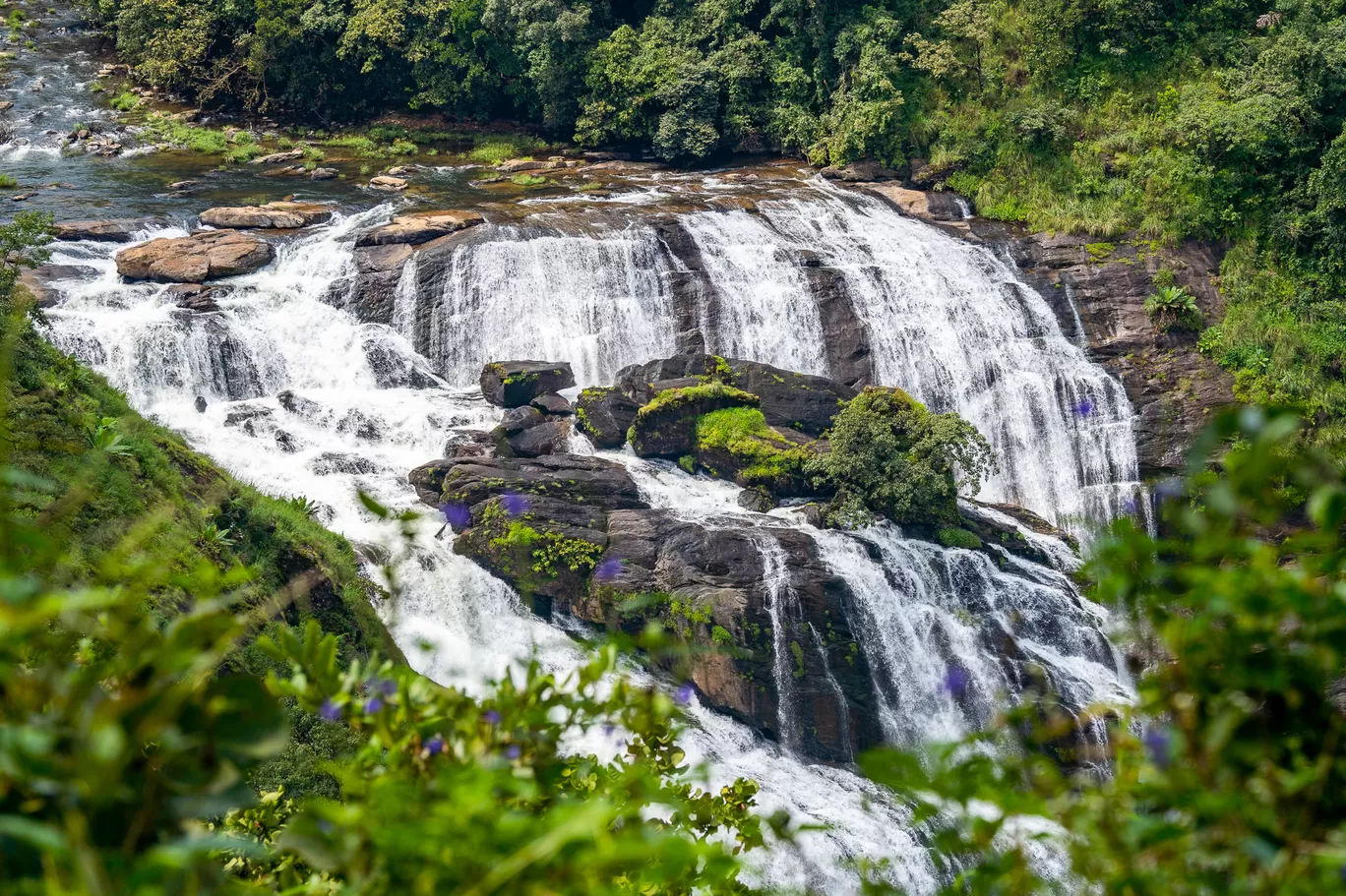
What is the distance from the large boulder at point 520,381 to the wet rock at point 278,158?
43.5 ft

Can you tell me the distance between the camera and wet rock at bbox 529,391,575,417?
15.4m

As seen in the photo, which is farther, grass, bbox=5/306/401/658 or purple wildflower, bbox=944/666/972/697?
purple wildflower, bbox=944/666/972/697

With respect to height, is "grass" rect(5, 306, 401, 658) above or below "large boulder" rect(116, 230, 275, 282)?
below

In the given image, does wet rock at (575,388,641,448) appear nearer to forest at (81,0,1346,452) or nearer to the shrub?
the shrub

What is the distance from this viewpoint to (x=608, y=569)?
11609mm

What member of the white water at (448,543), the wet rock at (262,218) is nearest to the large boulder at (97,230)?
the white water at (448,543)

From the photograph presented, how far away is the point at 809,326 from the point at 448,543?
27.9ft

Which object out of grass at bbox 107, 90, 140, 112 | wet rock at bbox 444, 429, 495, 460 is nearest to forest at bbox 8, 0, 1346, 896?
grass at bbox 107, 90, 140, 112

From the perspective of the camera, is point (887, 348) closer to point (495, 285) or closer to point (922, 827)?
point (495, 285)

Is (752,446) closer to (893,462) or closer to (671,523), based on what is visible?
(893,462)

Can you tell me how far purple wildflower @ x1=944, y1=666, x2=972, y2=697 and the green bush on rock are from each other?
2.16 m

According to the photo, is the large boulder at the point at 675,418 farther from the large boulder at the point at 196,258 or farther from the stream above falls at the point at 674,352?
the large boulder at the point at 196,258

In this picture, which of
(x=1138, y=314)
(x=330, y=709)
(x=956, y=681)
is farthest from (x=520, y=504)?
(x=1138, y=314)

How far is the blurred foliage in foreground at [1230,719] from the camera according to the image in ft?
3.47
